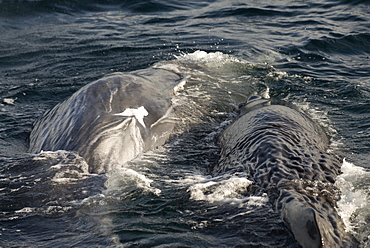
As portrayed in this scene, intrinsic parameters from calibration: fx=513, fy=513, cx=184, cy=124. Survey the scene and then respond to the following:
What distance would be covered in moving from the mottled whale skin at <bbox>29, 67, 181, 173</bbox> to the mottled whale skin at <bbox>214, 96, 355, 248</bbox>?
918mm

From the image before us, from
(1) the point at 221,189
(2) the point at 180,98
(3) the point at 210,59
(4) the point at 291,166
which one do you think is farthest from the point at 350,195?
(3) the point at 210,59

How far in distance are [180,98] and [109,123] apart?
63.5 inches

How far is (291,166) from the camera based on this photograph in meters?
4.74

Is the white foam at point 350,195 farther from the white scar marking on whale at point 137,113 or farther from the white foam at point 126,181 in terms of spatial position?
the white scar marking on whale at point 137,113

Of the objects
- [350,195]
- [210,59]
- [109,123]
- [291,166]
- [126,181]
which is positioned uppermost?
[210,59]

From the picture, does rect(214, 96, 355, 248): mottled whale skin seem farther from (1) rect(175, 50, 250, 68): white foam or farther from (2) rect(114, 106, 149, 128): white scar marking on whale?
(1) rect(175, 50, 250, 68): white foam

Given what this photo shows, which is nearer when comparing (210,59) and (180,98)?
(180,98)

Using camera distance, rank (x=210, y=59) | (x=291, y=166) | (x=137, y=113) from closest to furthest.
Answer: (x=291, y=166) → (x=137, y=113) → (x=210, y=59)

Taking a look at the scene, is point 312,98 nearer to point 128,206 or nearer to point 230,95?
point 230,95

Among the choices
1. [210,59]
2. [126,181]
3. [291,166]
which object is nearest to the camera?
[291,166]

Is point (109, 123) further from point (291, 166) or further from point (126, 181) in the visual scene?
point (291, 166)

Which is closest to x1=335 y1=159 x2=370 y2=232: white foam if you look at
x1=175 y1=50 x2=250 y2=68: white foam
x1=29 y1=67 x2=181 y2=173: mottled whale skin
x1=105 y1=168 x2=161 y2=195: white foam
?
x1=105 y1=168 x2=161 y2=195: white foam

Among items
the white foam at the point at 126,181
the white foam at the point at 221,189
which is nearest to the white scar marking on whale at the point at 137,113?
the white foam at the point at 126,181

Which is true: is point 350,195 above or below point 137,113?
below
